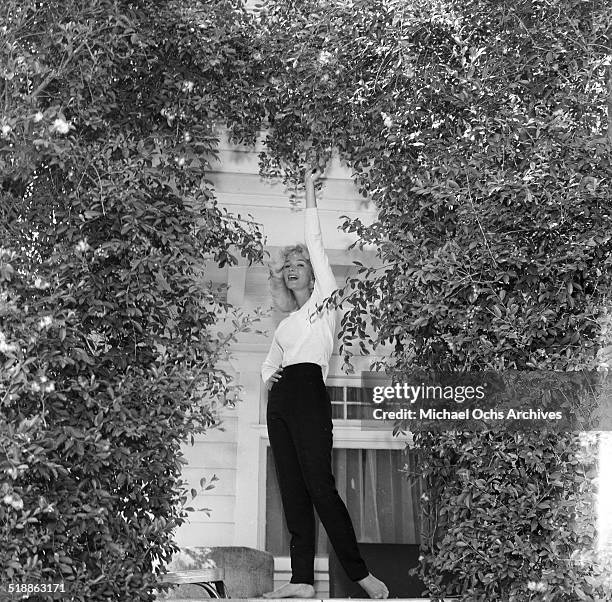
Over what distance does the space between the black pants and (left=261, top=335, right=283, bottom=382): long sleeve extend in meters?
0.07

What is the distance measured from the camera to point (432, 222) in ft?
13.7

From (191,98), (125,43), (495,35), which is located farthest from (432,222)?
(125,43)

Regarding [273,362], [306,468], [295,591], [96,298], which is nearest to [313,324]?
[273,362]

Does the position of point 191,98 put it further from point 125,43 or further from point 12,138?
point 12,138

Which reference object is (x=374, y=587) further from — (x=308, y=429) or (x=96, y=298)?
(x=96, y=298)

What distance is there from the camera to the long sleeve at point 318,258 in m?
4.58

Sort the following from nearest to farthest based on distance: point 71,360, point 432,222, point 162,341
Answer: point 71,360 → point 162,341 → point 432,222

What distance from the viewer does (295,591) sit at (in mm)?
4352

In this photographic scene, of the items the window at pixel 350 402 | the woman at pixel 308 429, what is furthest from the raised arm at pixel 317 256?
the window at pixel 350 402

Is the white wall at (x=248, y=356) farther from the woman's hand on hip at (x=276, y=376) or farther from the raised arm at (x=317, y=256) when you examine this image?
the woman's hand on hip at (x=276, y=376)

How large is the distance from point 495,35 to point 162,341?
83.3 inches

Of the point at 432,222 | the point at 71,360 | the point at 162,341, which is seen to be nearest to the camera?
the point at 71,360

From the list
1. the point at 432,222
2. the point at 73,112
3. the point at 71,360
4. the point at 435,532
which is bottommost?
the point at 435,532

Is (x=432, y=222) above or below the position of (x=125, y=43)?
below
